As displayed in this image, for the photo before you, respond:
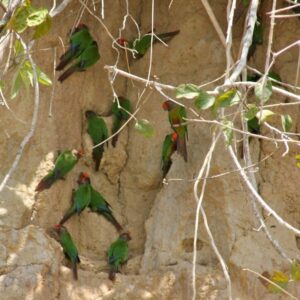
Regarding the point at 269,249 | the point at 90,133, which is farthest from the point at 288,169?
the point at 90,133

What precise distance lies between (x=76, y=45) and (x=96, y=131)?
1.52 feet

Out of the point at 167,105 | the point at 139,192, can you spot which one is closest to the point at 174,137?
the point at 167,105

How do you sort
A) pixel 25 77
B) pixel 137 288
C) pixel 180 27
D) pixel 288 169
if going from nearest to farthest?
pixel 25 77
pixel 137 288
pixel 288 169
pixel 180 27

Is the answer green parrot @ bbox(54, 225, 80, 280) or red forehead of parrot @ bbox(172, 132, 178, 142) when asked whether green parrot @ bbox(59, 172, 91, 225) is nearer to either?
green parrot @ bbox(54, 225, 80, 280)

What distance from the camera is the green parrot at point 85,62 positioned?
15.6ft

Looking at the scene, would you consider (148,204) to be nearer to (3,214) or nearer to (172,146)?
(172,146)

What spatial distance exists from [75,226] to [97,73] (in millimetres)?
847

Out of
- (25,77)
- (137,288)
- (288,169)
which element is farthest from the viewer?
(288,169)

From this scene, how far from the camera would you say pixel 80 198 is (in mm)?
4586

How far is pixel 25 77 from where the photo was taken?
3.50m

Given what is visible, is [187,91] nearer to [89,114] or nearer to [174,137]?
[174,137]

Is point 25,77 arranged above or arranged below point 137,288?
above

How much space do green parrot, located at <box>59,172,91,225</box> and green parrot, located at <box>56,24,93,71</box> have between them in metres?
0.61

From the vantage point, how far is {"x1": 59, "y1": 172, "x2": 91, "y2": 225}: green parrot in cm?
456
